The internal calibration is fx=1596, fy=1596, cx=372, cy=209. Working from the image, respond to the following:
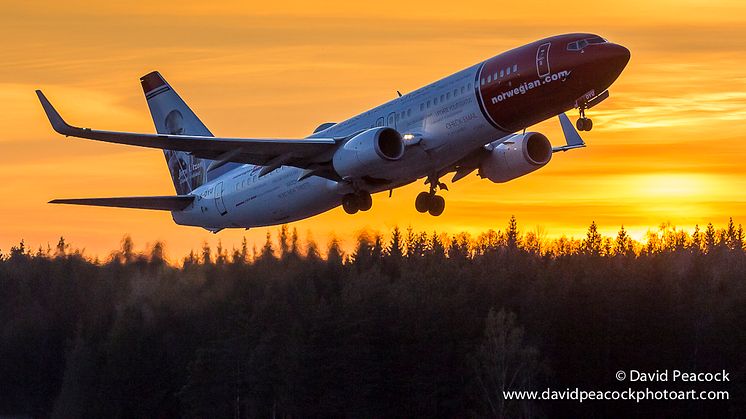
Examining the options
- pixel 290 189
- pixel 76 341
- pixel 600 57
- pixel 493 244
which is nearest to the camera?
pixel 600 57

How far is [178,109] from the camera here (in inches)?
2950

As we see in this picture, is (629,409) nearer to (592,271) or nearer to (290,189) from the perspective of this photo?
(592,271)

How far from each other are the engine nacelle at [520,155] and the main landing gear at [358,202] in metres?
5.16

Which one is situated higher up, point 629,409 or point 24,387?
point 24,387

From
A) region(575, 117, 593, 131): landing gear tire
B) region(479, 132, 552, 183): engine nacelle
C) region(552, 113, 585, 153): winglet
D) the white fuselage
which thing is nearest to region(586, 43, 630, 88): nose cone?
region(575, 117, 593, 131): landing gear tire

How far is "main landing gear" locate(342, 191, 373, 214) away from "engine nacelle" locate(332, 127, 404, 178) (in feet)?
8.02

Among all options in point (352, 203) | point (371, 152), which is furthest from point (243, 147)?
point (371, 152)

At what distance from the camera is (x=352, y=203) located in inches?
2306

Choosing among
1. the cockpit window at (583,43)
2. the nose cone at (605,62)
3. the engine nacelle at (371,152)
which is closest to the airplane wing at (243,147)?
the engine nacelle at (371,152)

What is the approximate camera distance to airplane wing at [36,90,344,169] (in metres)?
55.8

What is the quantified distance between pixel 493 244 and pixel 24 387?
1886 inches

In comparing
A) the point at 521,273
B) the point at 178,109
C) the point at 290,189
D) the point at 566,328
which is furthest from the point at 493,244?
the point at 290,189

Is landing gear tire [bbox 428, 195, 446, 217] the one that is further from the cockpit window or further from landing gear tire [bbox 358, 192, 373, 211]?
the cockpit window

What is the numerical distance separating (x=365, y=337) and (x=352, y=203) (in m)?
47.0
